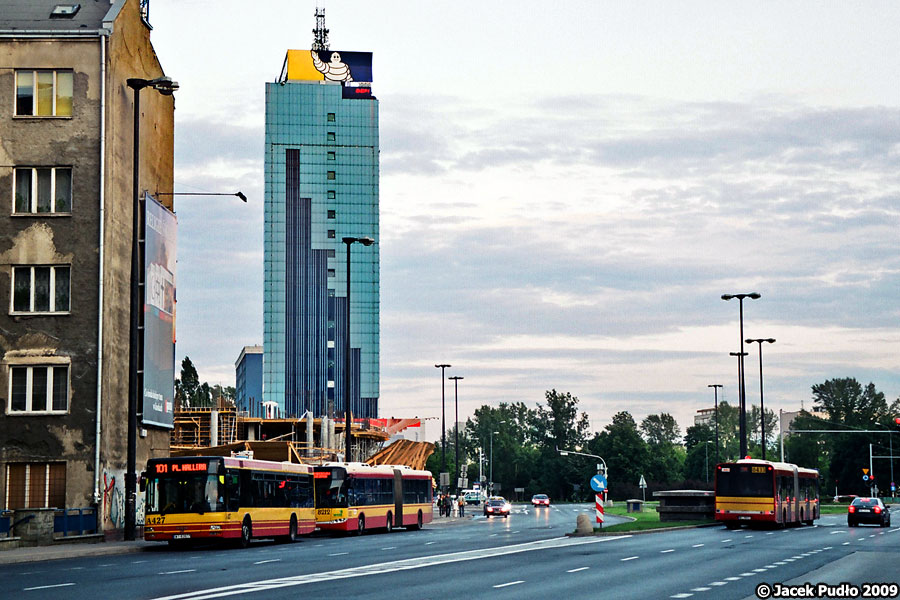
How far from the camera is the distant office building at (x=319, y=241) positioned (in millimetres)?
172375

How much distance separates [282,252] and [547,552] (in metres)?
143

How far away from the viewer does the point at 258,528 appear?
40.8 m

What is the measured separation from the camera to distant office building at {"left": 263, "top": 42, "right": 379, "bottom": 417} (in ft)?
566

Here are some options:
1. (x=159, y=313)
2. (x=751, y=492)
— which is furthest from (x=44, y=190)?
(x=751, y=492)

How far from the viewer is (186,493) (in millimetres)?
37719

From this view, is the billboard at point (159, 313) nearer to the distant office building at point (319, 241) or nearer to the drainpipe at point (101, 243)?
the drainpipe at point (101, 243)

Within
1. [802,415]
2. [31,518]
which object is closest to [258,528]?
[31,518]

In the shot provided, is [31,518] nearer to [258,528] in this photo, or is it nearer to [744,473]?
[258,528]

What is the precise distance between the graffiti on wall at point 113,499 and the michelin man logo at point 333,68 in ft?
452

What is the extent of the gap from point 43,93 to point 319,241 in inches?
5022

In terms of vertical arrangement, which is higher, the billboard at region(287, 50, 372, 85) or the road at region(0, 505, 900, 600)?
the billboard at region(287, 50, 372, 85)

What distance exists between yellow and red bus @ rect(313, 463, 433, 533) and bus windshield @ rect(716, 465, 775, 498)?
14.3 m

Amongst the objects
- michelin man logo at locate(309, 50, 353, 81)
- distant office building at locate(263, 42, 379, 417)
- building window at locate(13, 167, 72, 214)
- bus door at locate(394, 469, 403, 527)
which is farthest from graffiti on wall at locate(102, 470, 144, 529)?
michelin man logo at locate(309, 50, 353, 81)

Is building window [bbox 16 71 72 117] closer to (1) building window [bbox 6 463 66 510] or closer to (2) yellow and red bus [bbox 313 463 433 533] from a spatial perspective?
(1) building window [bbox 6 463 66 510]
